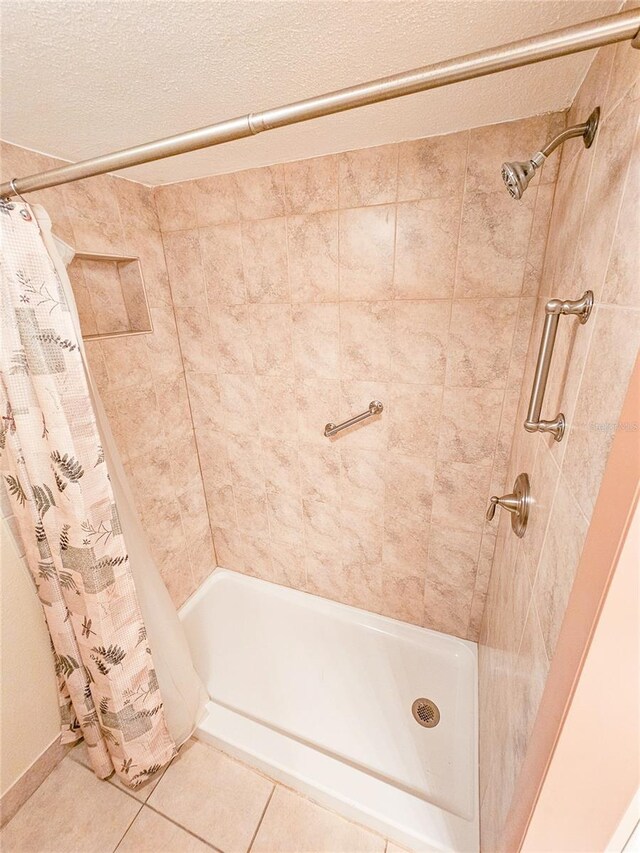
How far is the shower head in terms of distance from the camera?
596mm

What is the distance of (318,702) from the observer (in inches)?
52.9

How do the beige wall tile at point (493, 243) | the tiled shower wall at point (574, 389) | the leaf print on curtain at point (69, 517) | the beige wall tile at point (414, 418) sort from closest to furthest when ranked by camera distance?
the tiled shower wall at point (574, 389)
the leaf print on curtain at point (69, 517)
the beige wall tile at point (493, 243)
the beige wall tile at point (414, 418)

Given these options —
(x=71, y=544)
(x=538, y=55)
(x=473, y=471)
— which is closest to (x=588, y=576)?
(x=538, y=55)

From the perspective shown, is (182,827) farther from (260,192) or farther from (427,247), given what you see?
(260,192)

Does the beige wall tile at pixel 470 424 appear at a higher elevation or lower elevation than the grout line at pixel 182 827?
higher

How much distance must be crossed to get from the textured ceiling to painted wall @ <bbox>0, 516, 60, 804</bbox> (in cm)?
107

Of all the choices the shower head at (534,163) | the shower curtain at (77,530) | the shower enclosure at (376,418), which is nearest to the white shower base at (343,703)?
the shower enclosure at (376,418)

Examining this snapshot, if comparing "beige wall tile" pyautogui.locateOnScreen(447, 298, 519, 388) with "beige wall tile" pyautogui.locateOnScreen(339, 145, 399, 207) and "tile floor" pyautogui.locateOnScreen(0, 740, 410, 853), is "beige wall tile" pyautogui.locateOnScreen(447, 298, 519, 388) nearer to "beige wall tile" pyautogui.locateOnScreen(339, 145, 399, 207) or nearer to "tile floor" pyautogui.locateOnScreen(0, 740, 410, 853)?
"beige wall tile" pyautogui.locateOnScreen(339, 145, 399, 207)

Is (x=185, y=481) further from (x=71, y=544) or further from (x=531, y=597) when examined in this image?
(x=531, y=597)

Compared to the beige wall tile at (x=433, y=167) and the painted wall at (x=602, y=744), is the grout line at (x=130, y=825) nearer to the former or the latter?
the painted wall at (x=602, y=744)

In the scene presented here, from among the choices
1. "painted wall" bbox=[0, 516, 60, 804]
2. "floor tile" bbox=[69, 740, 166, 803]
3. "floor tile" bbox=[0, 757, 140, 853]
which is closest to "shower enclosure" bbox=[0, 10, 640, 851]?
"floor tile" bbox=[69, 740, 166, 803]

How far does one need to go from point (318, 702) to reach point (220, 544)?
86 centimetres

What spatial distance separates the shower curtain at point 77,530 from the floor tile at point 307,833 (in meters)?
0.37

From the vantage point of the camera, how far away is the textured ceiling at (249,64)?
1.89ft
